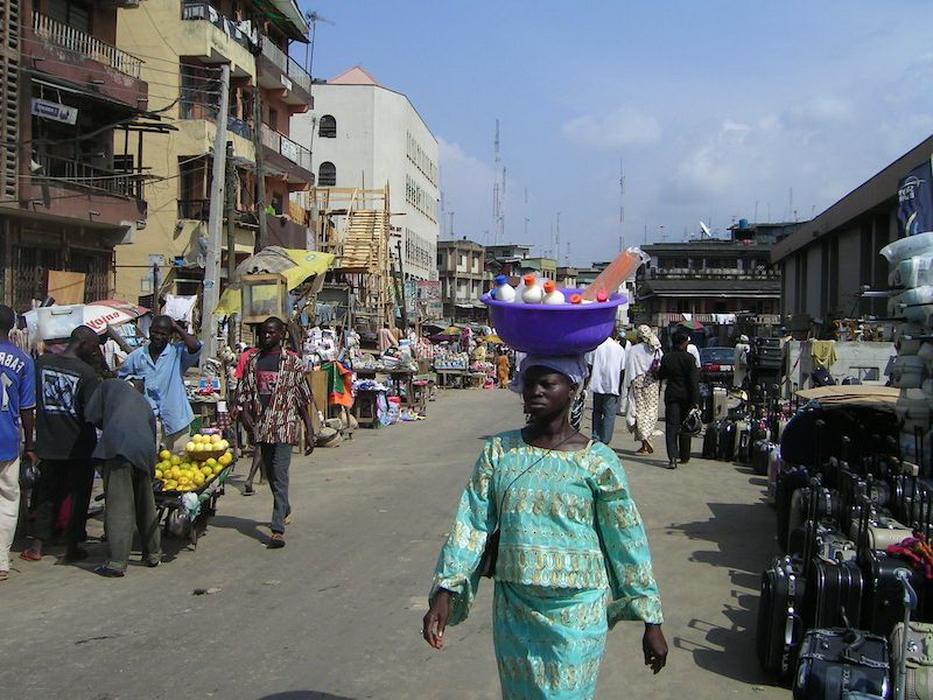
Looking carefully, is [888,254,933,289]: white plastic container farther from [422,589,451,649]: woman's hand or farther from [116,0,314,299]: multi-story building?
[116,0,314,299]: multi-story building

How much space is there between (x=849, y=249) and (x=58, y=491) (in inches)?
987

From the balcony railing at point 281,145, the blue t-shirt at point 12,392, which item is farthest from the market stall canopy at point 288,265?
the balcony railing at point 281,145

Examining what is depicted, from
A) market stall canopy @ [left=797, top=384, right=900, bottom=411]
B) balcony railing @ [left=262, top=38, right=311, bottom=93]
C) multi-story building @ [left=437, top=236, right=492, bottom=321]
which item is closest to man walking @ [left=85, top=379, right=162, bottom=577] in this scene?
market stall canopy @ [left=797, top=384, right=900, bottom=411]

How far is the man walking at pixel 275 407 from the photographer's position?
26.4ft

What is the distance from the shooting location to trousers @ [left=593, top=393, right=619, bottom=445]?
13344mm

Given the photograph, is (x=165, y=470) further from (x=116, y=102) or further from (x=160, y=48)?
(x=160, y=48)

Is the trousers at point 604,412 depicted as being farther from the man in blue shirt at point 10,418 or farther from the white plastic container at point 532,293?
the white plastic container at point 532,293

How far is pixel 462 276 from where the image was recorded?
8694 cm

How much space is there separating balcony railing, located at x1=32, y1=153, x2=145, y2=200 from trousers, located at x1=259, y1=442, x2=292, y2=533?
14340 mm

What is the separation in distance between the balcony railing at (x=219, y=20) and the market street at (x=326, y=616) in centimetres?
2196

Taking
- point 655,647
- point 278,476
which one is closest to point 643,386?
point 278,476

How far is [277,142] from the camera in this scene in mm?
35594

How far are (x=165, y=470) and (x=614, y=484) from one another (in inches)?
231

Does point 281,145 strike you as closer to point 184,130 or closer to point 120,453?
point 184,130
